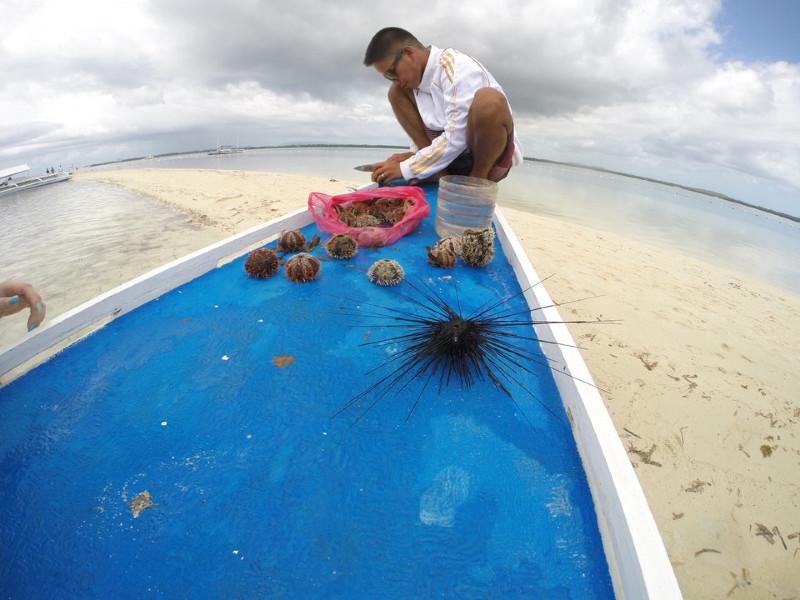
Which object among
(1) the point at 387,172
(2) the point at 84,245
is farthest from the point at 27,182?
(1) the point at 387,172

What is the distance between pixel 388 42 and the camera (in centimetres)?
354

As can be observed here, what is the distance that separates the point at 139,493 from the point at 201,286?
143 centimetres

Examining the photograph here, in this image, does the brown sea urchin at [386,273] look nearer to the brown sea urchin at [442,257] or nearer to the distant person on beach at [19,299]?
the brown sea urchin at [442,257]

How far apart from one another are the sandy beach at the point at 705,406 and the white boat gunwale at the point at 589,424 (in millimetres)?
1719

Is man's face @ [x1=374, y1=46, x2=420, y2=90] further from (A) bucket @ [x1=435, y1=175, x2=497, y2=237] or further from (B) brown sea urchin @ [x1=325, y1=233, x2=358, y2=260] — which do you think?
(B) brown sea urchin @ [x1=325, y1=233, x2=358, y2=260]

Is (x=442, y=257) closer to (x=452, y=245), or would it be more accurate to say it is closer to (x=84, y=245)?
(x=452, y=245)

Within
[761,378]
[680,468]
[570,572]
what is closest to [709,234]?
[761,378]

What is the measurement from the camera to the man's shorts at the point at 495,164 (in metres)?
3.72

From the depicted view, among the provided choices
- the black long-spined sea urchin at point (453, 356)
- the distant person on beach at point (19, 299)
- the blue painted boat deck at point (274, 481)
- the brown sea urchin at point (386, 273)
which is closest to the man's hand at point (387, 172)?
the brown sea urchin at point (386, 273)

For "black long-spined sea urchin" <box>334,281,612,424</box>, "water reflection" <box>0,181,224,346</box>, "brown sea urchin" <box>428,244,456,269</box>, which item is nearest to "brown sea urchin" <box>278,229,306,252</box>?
"brown sea urchin" <box>428,244,456,269</box>

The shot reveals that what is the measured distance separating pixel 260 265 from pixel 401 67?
2.64 metres

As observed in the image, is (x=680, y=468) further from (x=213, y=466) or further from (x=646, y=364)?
(x=213, y=466)

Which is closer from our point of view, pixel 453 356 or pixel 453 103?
pixel 453 356

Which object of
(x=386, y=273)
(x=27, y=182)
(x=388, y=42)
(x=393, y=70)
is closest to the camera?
(x=386, y=273)
